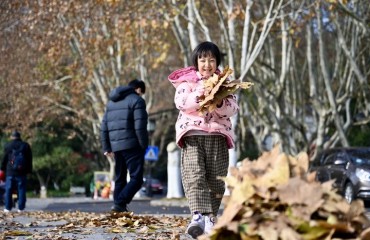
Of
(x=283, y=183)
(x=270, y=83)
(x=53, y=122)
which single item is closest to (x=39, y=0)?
(x=270, y=83)

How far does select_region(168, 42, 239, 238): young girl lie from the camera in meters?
8.42

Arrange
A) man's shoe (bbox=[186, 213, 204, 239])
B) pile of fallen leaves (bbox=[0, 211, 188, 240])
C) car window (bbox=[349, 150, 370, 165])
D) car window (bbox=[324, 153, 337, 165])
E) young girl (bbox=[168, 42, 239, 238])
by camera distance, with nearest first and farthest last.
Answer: man's shoe (bbox=[186, 213, 204, 239])
young girl (bbox=[168, 42, 239, 238])
pile of fallen leaves (bbox=[0, 211, 188, 240])
car window (bbox=[349, 150, 370, 165])
car window (bbox=[324, 153, 337, 165])

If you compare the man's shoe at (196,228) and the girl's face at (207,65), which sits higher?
the girl's face at (207,65)

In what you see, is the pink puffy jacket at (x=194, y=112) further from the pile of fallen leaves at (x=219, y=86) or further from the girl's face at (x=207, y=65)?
the pile of fallen leaves at (x=219, y=86)

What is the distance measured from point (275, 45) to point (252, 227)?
108ft

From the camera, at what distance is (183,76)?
8609mm

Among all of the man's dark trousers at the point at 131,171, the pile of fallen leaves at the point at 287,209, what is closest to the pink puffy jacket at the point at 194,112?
the pile of fallen leaves at the point at 287,209

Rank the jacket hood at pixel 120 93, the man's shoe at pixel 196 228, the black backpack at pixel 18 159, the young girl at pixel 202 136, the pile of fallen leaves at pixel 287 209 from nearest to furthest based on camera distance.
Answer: the pile of fallen leaves at pixel 287 209 < the man's shoe at pixel 196 228 < the young girl at pixel 202 136 < the jacket hood at pixel 120 93 < the black backpack at pixel 18 159

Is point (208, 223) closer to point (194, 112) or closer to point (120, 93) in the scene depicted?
point (194, 112)

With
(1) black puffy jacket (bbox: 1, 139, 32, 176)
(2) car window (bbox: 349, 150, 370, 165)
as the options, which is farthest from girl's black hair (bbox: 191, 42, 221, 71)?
(2) car window (bbox: 349, 150, 370, 165)

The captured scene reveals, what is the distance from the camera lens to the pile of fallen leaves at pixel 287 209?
15.2 feet

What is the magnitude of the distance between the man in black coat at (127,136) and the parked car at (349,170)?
8753 mm

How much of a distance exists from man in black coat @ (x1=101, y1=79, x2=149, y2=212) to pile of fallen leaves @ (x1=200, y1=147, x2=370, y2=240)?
26.2 ft

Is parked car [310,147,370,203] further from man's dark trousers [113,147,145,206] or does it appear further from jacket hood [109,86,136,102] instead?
jacket hood [109,86,136,102]
